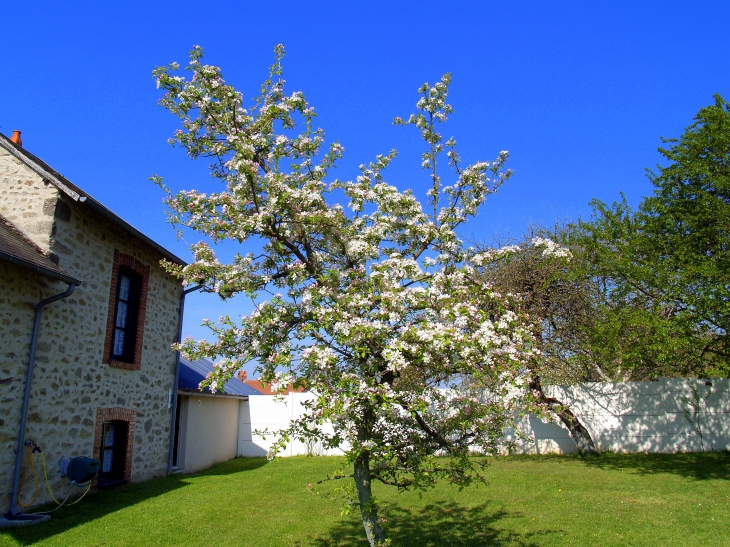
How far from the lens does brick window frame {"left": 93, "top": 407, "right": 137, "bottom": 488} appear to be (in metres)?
9.20

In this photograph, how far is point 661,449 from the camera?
14.0 meters

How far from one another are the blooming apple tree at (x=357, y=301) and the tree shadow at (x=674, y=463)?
785 cm

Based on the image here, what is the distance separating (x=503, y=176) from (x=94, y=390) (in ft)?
25.2

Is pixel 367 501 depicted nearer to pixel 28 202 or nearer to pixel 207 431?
pixel 28 202

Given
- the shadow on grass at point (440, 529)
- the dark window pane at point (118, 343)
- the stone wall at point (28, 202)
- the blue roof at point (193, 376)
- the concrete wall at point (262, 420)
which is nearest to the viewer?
the shadow on grass at point (440, 529)

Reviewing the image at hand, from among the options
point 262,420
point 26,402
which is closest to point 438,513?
point 26,402

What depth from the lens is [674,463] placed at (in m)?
12.1

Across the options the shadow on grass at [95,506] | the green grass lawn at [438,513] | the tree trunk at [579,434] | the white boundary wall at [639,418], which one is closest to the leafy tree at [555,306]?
the tree trunk at [579,434]

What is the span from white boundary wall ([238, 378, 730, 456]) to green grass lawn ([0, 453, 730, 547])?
2.43 m

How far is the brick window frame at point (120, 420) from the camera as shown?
9203 millimetres

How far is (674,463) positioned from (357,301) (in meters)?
11.2

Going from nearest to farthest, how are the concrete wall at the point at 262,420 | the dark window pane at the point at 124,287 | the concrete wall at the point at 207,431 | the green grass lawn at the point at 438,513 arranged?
the green grass lawn at the point at 438,513 → the dark window pane at the point at 124,287 → the concrete wall at the point at 207,431 → the concrete wall at the point at 262,420

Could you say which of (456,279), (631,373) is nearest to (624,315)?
(631,373)

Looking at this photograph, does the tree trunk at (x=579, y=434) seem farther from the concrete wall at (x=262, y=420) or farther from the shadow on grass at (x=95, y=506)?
the shadow on grass at (x=95, y=506)
